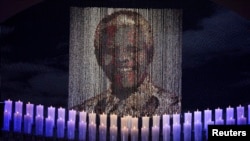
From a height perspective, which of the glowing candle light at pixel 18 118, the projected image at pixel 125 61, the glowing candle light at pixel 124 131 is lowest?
the glowing candle light at pixel 124 131

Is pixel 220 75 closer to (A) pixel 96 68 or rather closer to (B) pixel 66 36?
(A) pixel 96 68

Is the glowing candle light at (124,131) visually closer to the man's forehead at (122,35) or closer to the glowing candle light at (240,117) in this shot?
the man's forehead at (122,35)

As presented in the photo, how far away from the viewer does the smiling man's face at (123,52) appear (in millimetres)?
9211

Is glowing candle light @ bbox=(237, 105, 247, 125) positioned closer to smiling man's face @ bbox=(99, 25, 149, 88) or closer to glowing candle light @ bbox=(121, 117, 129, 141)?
glowing candle light @ bbox=(121, 117, 129, 141)

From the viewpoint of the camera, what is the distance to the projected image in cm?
894

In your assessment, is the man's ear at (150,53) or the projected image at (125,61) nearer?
the projected image at (125,61)

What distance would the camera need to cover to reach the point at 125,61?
9297 mm

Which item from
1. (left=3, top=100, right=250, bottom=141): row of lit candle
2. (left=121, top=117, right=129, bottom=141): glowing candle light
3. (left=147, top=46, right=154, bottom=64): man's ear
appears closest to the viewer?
(left=3, top=100, right=250, bottom=141): row of lit candle

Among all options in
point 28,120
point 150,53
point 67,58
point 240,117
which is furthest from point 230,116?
point 67,58

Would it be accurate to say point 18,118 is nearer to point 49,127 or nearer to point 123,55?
point 49,127

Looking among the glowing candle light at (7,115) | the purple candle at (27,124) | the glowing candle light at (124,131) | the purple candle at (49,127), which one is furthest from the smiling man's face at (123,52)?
the glowing candle light at (7,115)

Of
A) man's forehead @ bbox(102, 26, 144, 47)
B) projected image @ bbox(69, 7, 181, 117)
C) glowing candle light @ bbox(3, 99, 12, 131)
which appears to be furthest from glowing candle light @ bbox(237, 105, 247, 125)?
glowing candle light @ bbox(3, 99, 12, 131)

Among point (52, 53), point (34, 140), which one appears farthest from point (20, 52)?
point (34, 140)

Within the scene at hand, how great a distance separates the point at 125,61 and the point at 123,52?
0.19m
